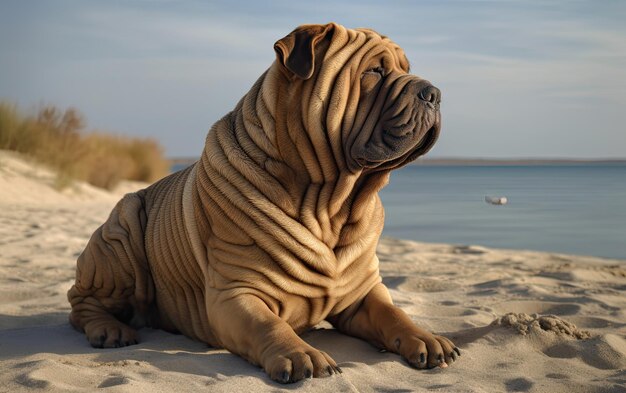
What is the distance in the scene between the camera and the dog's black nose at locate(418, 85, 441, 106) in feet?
11.2

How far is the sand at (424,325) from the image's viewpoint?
10.2 feet

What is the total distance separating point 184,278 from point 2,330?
3.81 feet

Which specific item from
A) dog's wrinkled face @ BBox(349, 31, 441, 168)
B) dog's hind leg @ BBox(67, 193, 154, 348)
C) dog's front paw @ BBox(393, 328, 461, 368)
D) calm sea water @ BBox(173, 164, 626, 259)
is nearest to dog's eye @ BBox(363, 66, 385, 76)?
dog's wrinkled face @ BBox(349, 31, 441, 168)

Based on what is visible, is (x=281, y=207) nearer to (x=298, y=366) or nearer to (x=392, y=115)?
(x=392, y=115)

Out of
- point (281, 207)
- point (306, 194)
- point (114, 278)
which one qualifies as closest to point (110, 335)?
point (114, 278)

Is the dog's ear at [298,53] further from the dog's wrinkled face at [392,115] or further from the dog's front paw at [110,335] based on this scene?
the dog's front paw at [110,335]

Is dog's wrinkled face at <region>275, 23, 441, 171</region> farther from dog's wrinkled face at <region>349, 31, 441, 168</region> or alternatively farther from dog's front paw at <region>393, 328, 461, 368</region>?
dog's front paw at <region>393, 328, 461, 368</region>

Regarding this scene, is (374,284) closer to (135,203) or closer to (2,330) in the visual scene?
(135,203)

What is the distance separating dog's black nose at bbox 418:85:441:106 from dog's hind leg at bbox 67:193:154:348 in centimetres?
186

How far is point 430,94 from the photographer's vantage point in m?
3.43

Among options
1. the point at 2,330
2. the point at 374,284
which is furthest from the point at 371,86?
the point at 2,330

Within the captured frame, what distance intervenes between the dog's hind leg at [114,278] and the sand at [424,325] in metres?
0.16

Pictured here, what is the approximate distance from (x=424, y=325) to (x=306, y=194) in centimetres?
134

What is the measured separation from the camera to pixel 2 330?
4.32m
